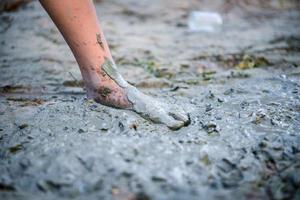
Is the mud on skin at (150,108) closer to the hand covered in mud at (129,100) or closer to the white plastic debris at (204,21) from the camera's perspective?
the hand covered in mud at (129,100)

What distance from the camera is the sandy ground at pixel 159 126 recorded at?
87cm

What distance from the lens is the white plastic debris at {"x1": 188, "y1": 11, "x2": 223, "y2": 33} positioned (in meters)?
2.71

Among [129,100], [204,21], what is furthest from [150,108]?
[204,21]

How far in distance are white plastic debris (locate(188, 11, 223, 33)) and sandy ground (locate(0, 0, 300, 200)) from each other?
0.22 metres

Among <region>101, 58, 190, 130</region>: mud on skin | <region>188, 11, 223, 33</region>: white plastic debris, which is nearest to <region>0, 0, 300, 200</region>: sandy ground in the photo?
<region>101, 58, 190, 130</region>: mud on skin

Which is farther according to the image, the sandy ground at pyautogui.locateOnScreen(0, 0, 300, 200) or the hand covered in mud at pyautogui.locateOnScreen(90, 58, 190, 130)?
the hand covered in mud at pyautogui.locateOnScreen(90, 58, 190, 130)

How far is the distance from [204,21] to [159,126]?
76.6 inches

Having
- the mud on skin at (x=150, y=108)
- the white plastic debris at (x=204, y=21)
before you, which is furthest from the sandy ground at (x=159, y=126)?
the white plastic debris at (x=204, y=21)

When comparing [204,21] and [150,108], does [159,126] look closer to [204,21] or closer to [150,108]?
[150,108]

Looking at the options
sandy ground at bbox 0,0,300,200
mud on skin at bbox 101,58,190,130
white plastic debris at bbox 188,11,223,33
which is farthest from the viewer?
white plastic debris at bbox 188,11,223,33

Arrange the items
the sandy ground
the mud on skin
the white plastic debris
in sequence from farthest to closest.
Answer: the white plastic debris < the mud on skin < the sandy ground

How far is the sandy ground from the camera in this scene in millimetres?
865

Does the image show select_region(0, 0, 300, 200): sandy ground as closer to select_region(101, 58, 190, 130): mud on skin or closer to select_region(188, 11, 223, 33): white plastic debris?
select_region(101, 58, 190, 130): mud on skin

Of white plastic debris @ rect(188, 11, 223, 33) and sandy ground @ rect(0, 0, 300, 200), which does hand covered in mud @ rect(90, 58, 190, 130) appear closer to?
sandy ground @ rect(0, 0, 300, 200)
